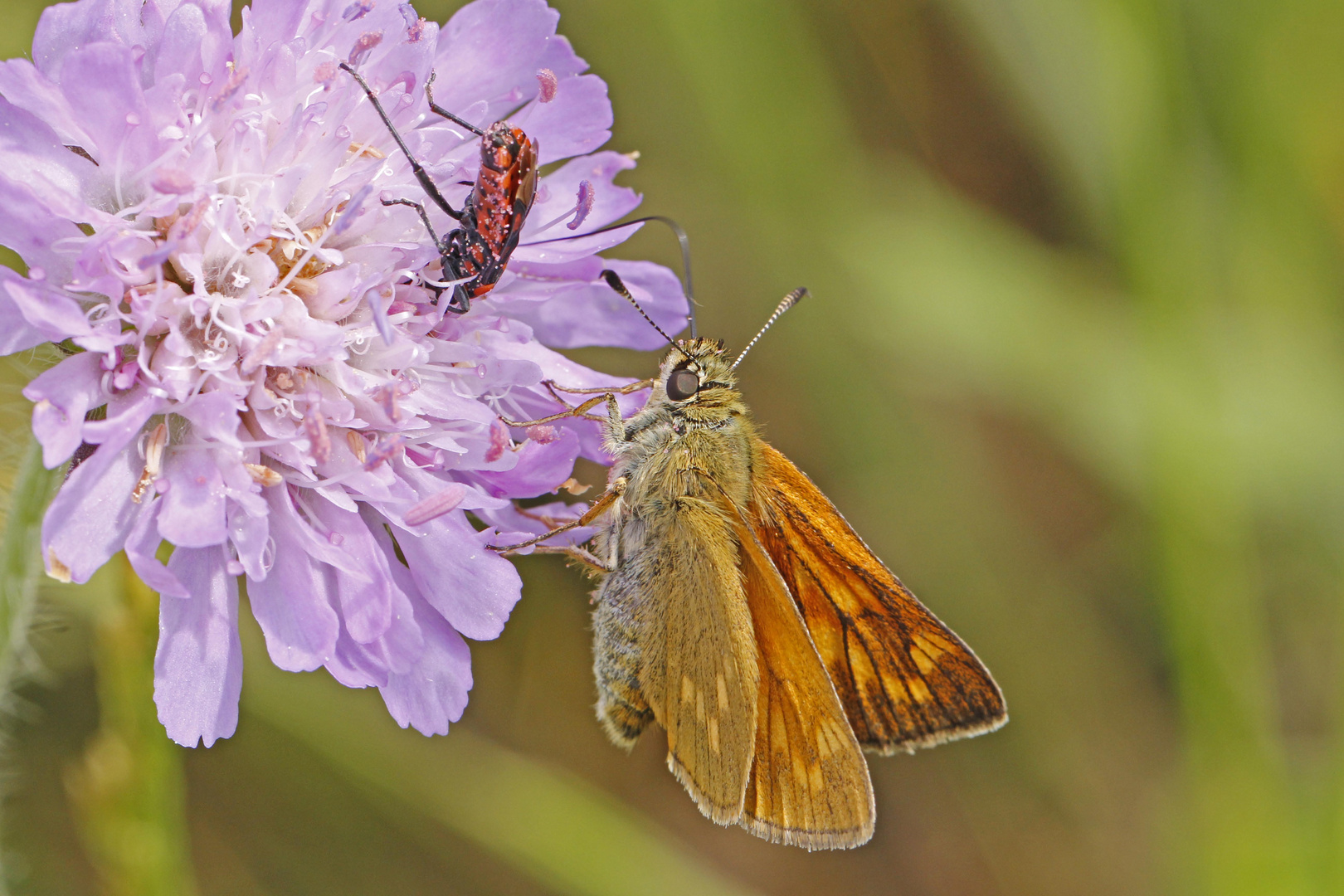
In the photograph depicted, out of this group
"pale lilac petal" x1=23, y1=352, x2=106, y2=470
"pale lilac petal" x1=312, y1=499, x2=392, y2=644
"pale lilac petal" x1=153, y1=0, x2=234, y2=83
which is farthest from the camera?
"pale lilac petal" x1=312, y1=499, x2=392, y2=644

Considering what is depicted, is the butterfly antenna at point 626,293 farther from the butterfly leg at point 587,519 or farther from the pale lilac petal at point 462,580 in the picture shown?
the pale lilac petal at point 462,580

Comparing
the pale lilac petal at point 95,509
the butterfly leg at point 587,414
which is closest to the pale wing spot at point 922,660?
the butterfly leg at point 587,414

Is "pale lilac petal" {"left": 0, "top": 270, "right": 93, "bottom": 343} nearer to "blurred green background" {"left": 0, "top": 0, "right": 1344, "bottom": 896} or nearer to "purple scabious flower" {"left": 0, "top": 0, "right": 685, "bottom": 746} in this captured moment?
"purple scabious flower" {"left": 0, "top": 0, "right": 685, "bottom": 746}

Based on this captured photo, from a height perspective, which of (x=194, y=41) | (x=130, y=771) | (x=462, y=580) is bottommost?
(x=130, y=771)

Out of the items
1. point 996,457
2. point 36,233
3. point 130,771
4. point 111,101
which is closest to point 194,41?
point 111,101

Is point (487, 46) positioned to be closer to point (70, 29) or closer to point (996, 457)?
point (70, 29)

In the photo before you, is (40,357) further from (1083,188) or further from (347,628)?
(1083,188)

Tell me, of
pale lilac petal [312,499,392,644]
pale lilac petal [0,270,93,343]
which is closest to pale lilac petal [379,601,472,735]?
pale lilac petal [312,499,392,644]
